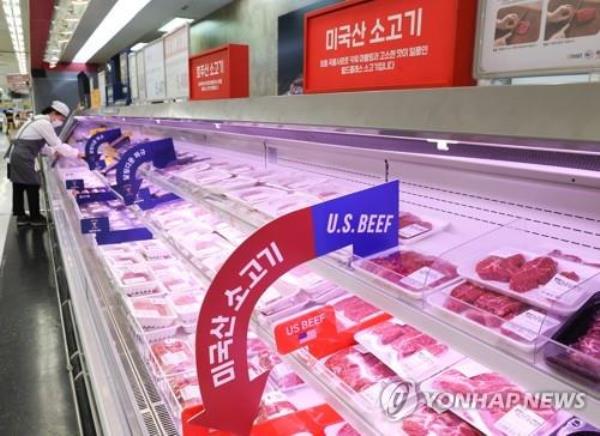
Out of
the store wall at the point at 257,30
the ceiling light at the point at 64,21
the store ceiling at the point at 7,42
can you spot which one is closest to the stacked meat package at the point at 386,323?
the store wall at the point at 257,30

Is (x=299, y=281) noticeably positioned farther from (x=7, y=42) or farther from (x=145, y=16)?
(x=7, y=42)

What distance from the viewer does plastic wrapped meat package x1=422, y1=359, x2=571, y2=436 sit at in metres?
1.12

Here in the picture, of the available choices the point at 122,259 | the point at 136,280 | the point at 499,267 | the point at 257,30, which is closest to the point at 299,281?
the point at 499,267

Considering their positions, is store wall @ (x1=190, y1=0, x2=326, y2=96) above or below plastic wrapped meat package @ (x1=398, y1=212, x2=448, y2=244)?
above

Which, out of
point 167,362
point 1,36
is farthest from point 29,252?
point 1,36

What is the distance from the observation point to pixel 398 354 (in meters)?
1.47

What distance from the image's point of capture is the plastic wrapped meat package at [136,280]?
8.09 ft

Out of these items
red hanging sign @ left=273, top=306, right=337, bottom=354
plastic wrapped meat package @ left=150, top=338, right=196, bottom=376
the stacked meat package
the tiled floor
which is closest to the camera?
the stacked meat package

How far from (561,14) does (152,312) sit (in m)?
1.94

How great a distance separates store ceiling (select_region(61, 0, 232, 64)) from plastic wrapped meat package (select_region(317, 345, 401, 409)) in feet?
23.5

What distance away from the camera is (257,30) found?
785 cm

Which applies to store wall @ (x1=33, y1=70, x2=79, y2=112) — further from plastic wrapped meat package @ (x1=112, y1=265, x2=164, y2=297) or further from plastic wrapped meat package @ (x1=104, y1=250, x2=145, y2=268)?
plastic wrapped meat package @ (x1=112, y1=265, x2=164, y2=297)

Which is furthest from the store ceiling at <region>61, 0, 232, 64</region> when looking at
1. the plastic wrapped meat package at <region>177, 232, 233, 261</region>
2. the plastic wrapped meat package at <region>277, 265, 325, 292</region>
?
the plastic wrapped meat package at <region>277, 265, 325, 292</region>

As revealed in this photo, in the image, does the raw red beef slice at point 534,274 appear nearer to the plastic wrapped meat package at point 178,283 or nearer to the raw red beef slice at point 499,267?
the raw red beef slice at point 499,267
